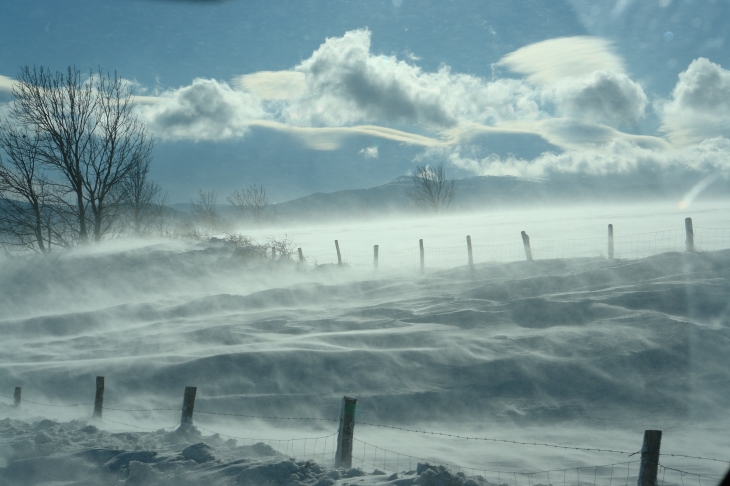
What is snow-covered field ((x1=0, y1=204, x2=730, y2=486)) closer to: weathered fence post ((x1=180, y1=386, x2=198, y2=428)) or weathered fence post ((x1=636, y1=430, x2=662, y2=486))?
weathered fence post ((x1=180, y1=386, x2=198, y2=428))

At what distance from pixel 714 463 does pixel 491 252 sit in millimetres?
20732

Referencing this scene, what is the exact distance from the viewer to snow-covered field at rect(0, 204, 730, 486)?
7.54 meters

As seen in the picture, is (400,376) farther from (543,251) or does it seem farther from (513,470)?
(543,251)

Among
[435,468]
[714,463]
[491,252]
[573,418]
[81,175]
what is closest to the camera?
[435,468]

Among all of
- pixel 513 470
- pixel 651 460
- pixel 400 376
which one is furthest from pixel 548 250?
pixel 651 460

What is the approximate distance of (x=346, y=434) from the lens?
664 centimetres

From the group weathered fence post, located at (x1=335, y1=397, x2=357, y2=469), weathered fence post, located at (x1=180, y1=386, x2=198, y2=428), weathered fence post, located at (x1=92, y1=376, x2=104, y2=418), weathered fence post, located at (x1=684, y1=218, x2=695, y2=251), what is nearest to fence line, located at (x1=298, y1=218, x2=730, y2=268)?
weathered fence post, located at (x1=684, y1=218, x2=695, y2=251)

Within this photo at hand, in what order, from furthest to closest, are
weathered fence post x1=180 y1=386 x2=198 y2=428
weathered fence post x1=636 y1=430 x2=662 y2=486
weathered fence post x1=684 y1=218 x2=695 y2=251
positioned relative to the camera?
weathered fence post x1=684 y1=218 x2=695 y2=251 < weathered fence post x1=180 y1=386 x2=198 y2=428 < weathered fence post x1=636 y1=430 x2=662 y2=486

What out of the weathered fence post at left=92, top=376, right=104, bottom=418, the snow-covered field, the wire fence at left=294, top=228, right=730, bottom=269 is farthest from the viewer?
the wire fence at left=294, top=228, right=730, bottom=269

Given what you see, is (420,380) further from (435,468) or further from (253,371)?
(435,468)

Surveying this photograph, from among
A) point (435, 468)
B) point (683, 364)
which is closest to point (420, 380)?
point (683, 364)

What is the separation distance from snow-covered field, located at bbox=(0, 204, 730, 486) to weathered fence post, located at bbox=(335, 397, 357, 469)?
0.91 feet

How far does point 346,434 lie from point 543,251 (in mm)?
22778

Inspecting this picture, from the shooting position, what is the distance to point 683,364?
12.0 m
